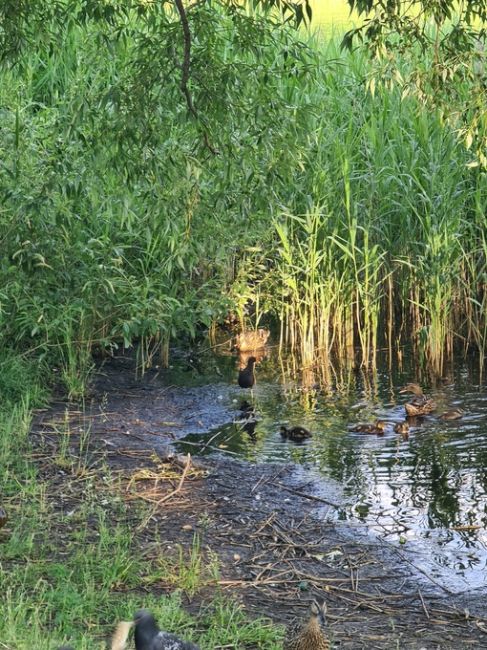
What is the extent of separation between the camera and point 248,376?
1073 cm

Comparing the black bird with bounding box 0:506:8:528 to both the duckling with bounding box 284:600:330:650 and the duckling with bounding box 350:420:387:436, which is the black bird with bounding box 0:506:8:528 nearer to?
the duckling with bounding box 284:600:330:650

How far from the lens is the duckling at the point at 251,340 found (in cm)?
1191

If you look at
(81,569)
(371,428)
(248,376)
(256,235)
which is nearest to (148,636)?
(81,569)

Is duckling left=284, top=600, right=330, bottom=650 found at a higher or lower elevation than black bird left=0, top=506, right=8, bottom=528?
lower

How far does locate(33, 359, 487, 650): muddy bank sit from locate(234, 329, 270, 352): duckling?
2167mm

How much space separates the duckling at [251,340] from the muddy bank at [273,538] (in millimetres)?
2167

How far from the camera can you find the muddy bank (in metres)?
6.00

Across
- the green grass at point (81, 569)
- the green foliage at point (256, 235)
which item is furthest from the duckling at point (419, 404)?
the green grass at point (81, 569)

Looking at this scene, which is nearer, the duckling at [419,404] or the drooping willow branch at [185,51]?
the drooping willow branch at [185,51]

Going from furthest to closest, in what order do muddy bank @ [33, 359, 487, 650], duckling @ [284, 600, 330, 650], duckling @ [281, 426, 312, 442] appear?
duckling @ [281, 426, 312, 442]
muddy bank @ [33, 359, 487, 650]
duckling @ [284, 600, 330, 650]

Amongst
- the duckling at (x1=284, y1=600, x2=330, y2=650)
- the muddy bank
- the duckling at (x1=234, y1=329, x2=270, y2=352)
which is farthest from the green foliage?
the duckling at (x1=284, y1=600, x2=330, y2=650)

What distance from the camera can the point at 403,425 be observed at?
31.1 feet

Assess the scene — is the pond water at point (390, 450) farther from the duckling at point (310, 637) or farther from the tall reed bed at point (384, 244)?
the duckling at point (310, 637)

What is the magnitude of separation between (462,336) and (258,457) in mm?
3622
